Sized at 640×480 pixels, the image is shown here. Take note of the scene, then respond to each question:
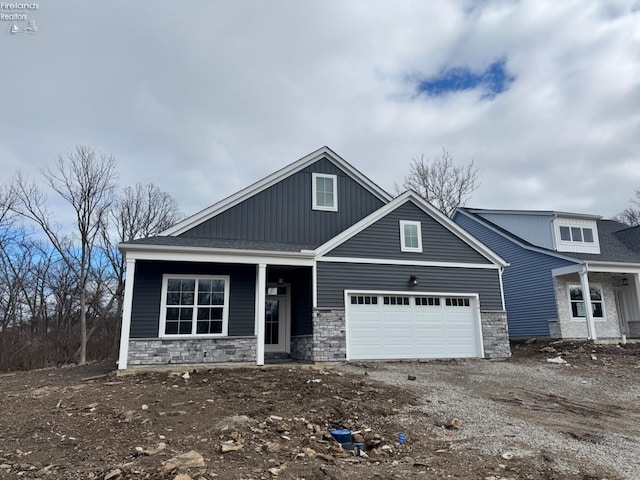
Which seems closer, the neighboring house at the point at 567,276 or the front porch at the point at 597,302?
the front porch at the point at 597,302

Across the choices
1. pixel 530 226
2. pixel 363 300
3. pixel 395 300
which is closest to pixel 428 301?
pixel 395 300

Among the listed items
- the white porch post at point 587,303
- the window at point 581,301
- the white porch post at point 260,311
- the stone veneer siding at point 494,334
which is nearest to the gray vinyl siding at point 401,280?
the stone veneer siding at point 494,334

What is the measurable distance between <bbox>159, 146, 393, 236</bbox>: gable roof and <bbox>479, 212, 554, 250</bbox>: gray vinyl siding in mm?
7842

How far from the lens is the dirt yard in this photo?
15.0 feet

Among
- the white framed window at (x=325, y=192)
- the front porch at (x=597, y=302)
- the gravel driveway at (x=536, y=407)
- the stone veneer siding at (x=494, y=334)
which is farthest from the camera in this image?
the front porch at (x=597, y=302)

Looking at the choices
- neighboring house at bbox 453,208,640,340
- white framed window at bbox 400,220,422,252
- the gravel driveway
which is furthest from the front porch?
white framed window at bbox 400,220,422,252

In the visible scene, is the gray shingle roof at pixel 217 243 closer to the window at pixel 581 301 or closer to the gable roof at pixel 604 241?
the gable roof at pixel 604 241

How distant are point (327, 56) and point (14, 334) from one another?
58.3ft

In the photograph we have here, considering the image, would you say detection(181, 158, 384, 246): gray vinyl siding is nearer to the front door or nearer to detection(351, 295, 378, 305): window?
the front door

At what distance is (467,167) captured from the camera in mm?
28031

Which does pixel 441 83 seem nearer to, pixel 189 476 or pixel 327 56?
pixel 327 56

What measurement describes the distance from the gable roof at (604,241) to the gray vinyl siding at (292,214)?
318 inches

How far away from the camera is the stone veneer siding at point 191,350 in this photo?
10727mm

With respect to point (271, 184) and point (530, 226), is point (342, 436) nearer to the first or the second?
point (271, 184)
